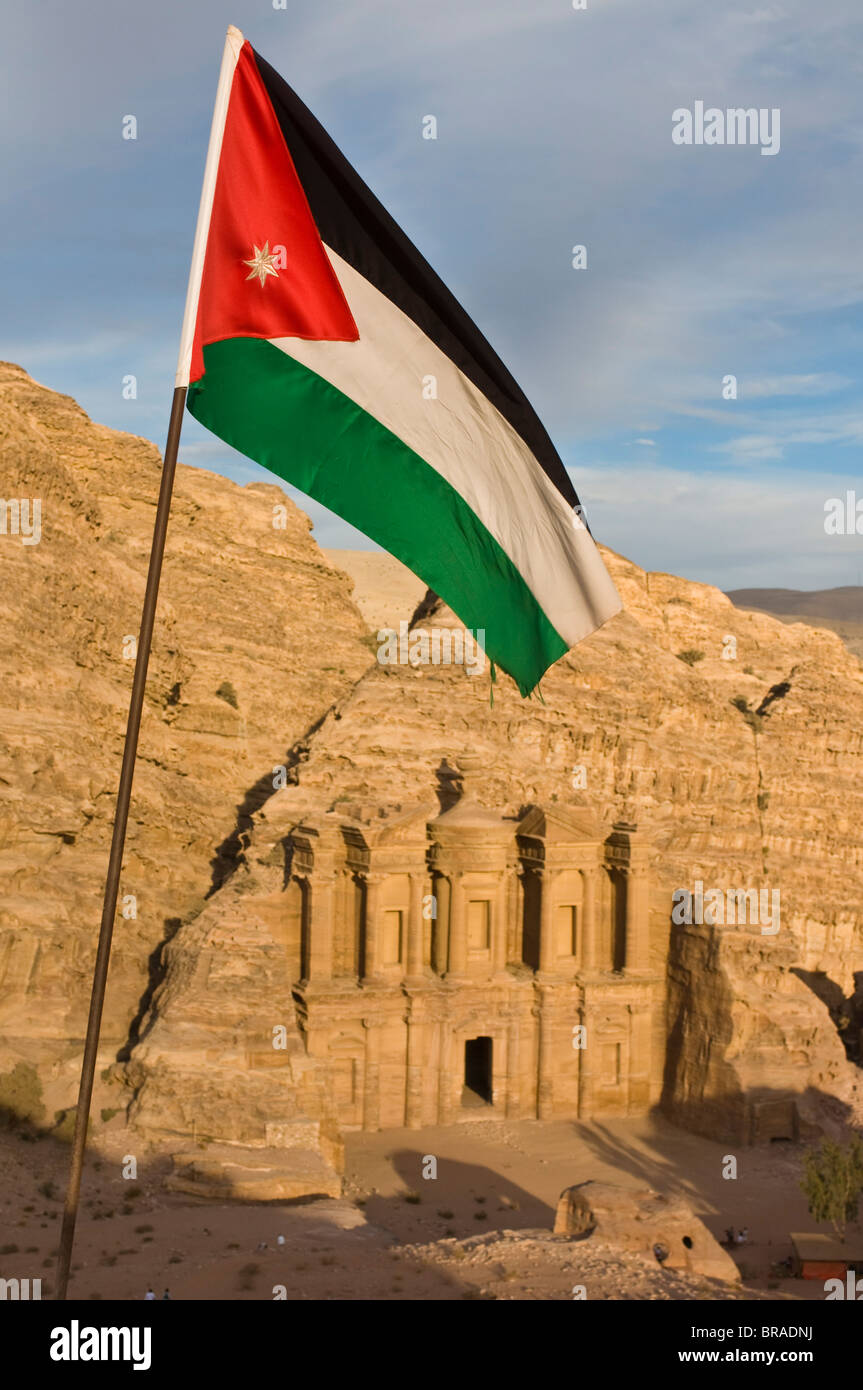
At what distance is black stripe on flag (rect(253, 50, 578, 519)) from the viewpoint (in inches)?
423

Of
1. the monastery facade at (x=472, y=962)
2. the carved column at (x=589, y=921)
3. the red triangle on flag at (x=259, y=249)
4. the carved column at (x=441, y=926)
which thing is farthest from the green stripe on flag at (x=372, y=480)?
the carved column at (x=589, y=921)

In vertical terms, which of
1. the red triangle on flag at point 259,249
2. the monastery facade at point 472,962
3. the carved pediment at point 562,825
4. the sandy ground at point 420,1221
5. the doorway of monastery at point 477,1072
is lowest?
the sandy ground at point 420,1221

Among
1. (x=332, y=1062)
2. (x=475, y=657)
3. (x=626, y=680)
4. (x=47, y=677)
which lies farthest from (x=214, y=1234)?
(x=626, y=680)

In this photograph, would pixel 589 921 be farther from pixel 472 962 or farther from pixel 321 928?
pixel 321 928

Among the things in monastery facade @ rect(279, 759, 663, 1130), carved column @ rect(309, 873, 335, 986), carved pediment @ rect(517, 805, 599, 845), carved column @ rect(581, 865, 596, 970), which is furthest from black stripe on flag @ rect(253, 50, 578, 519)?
carved column @ rect(581, 865, 596, 970)

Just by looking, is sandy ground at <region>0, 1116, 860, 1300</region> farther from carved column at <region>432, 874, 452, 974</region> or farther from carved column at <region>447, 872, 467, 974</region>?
carved column at <region>432, 874, 452, 974</region>

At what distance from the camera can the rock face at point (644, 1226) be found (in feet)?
78.6

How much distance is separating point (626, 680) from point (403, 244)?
140 feet

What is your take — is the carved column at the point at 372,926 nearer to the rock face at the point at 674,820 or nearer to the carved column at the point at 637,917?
the rock face at the point at 674,820

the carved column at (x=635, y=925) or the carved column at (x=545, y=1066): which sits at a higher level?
the carved column at (x=635, y=925)

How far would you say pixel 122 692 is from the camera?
47.1m

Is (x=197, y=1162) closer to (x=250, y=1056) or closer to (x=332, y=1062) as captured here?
(x=250, y=1056)

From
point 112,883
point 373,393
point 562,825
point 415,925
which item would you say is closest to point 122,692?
point 415,925

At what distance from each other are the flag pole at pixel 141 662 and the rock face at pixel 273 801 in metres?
21.0
